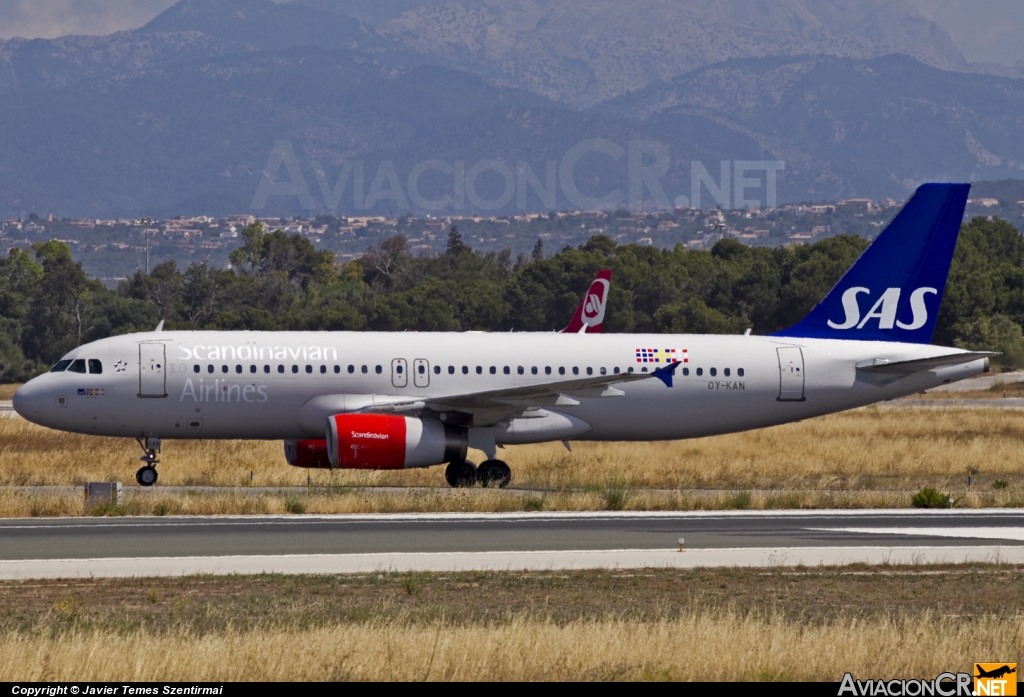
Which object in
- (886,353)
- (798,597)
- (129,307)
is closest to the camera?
(798,597)

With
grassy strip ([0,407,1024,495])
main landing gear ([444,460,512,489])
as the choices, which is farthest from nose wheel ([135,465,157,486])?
main landing gear ([444,460,512,489])

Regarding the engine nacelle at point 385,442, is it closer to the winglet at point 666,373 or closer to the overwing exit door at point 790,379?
the winglet at point 666,373

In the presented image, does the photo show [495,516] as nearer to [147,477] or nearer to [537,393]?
[537,393]

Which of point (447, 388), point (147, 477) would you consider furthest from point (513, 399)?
point (147, 477)

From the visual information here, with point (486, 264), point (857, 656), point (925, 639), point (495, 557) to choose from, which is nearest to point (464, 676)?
point (857, 656)

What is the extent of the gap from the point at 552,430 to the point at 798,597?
613 inches

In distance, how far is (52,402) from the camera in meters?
32.6

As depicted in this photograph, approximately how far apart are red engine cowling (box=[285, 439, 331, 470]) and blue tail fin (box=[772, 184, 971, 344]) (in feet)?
37.5

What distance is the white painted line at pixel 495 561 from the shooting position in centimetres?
1959

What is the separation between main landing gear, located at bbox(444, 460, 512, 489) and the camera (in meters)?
32.7

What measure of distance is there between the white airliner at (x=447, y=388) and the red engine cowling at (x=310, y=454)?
3 centimetres

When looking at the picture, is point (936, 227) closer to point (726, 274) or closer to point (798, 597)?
point (798, 597)

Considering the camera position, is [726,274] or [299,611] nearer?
[299,611]

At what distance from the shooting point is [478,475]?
3288cm
